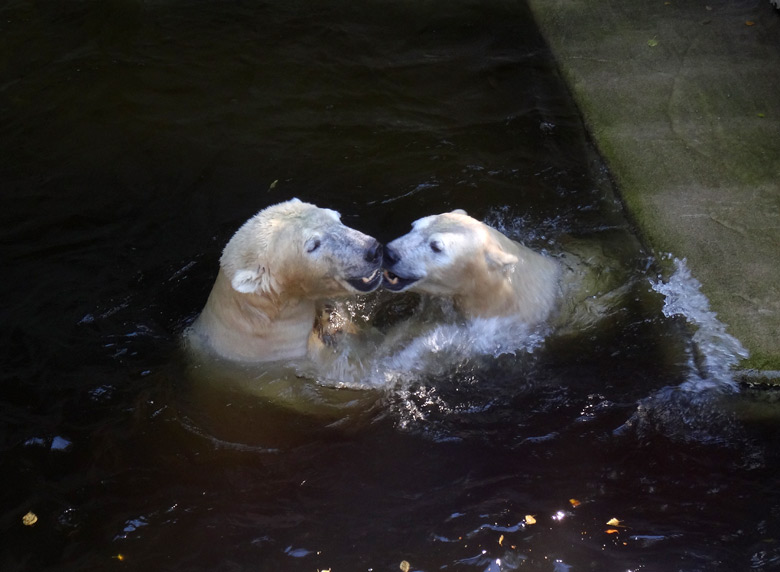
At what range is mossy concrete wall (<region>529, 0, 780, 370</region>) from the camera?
4.29 meters

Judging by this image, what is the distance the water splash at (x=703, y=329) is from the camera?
3.88 meters

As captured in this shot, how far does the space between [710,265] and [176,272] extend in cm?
332

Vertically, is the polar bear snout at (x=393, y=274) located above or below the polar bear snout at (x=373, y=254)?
below

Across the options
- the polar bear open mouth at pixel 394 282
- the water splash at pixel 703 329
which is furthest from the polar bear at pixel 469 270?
the water splash at pixel 703 329

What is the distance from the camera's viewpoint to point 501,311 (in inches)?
169

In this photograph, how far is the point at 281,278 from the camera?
3922 mm

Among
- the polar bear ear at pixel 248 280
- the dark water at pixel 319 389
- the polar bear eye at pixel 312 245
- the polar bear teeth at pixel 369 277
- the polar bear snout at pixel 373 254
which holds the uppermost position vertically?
the polar bear eye at pixel 312 245

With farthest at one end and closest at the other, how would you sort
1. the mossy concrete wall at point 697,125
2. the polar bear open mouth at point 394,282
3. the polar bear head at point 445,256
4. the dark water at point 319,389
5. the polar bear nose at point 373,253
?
the mossy concrete wall at point 697,125, the polar bear open mouth at point 394,282, the polar bear head at point 445,256, the polar bear nose at point 373,253, the dark water at point 319,389

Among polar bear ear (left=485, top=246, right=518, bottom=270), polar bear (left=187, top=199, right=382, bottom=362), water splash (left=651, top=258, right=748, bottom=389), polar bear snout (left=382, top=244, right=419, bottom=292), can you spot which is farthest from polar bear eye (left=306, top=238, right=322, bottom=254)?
water splash (left=651, top=258, right=748, bottom=389)

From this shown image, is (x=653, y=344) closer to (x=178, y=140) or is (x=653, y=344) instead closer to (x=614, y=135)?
(x=614, y=135)

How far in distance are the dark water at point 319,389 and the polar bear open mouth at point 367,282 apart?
732 mm

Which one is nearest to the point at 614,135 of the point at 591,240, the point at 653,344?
the point at 591,240

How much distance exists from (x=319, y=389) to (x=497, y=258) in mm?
1256

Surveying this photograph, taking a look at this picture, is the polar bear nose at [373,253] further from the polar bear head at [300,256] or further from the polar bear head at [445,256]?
the polar bear head at [445,256]
